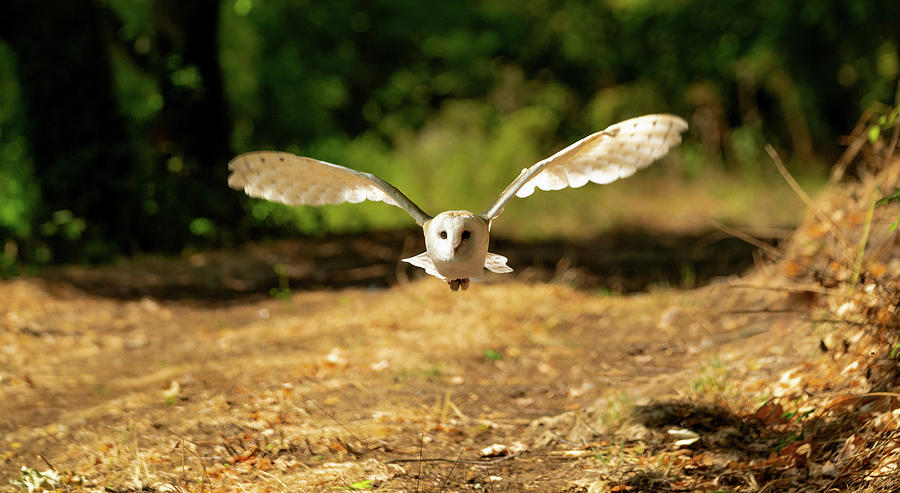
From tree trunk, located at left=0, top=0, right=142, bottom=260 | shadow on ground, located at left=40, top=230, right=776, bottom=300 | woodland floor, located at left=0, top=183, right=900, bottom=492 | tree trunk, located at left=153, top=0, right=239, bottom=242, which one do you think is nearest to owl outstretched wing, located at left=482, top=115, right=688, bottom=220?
woodland floor, located at left=0, top=183, right=900, bottom=492

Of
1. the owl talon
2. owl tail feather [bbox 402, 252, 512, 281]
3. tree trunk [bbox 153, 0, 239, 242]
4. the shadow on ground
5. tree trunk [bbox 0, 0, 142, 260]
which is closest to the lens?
owl tail feather [bbox 402, 252, 512, 281]

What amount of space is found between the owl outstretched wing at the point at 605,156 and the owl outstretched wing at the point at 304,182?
0.47 meters

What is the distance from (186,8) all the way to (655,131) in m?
7.51

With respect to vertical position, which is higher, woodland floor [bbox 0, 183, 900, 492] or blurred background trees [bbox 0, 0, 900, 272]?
blurred background trees [bbox 0, 0, 900, 272]

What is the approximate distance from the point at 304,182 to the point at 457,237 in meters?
1.11

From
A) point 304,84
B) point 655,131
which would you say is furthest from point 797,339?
point 304,84

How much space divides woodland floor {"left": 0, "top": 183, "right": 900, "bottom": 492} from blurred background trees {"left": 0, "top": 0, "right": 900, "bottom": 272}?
4.12ft

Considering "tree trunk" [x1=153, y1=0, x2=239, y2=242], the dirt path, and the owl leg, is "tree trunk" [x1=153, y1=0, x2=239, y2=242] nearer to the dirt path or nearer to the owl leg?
the dirt path

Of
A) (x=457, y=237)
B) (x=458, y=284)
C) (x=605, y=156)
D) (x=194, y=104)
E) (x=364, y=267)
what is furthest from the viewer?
(x=194, y=104)

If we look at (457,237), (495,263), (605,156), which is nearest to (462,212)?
(457,237)

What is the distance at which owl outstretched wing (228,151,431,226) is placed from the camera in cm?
364

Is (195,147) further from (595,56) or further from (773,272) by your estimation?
(595,56)

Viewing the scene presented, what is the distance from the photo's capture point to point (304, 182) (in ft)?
13.0

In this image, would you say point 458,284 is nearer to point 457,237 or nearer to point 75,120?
point 457,237
